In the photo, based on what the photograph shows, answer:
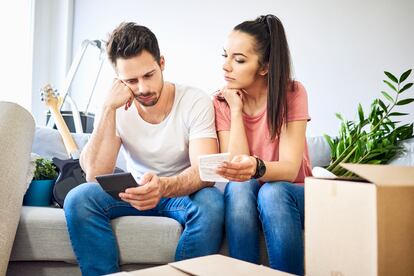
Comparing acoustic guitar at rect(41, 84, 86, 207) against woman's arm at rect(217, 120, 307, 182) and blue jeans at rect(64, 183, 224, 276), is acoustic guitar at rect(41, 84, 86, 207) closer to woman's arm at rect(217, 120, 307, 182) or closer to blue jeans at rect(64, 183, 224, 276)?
blue jeans at rect(64, 183, 224, 276)

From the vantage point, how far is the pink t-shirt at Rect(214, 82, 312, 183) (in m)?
1.38

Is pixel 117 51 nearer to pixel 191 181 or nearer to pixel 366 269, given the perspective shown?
pixel 191 181

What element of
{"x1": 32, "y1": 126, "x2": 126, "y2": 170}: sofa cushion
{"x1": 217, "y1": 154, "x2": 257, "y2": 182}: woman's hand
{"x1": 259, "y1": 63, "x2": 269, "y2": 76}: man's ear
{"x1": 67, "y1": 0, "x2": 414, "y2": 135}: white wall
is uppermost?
{"x1": 67, "y1": 0, "x2": 414, "y2": 135}: white wall

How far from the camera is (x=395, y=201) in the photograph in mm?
710

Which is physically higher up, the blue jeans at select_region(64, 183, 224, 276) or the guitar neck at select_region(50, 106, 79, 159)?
the guitar neck at select_region(50, 106, 79, 159)

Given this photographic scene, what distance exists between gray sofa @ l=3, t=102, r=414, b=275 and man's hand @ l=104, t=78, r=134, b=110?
391 mm

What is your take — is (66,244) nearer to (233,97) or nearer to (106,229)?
(106,229)

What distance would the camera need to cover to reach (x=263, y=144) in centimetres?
143

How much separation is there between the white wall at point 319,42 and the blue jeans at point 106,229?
1461 millimetres

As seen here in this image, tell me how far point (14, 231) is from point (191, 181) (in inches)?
20.1

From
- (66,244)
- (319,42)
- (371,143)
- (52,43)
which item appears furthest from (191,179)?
(52,43)

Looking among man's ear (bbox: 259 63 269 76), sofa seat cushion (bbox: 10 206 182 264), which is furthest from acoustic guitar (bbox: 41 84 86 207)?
man's ear (bbox: 259 63 269 76)

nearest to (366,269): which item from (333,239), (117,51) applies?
(333,239)

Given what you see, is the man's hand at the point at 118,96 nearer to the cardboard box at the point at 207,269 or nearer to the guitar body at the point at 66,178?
the guitar body at the point at 66,178
